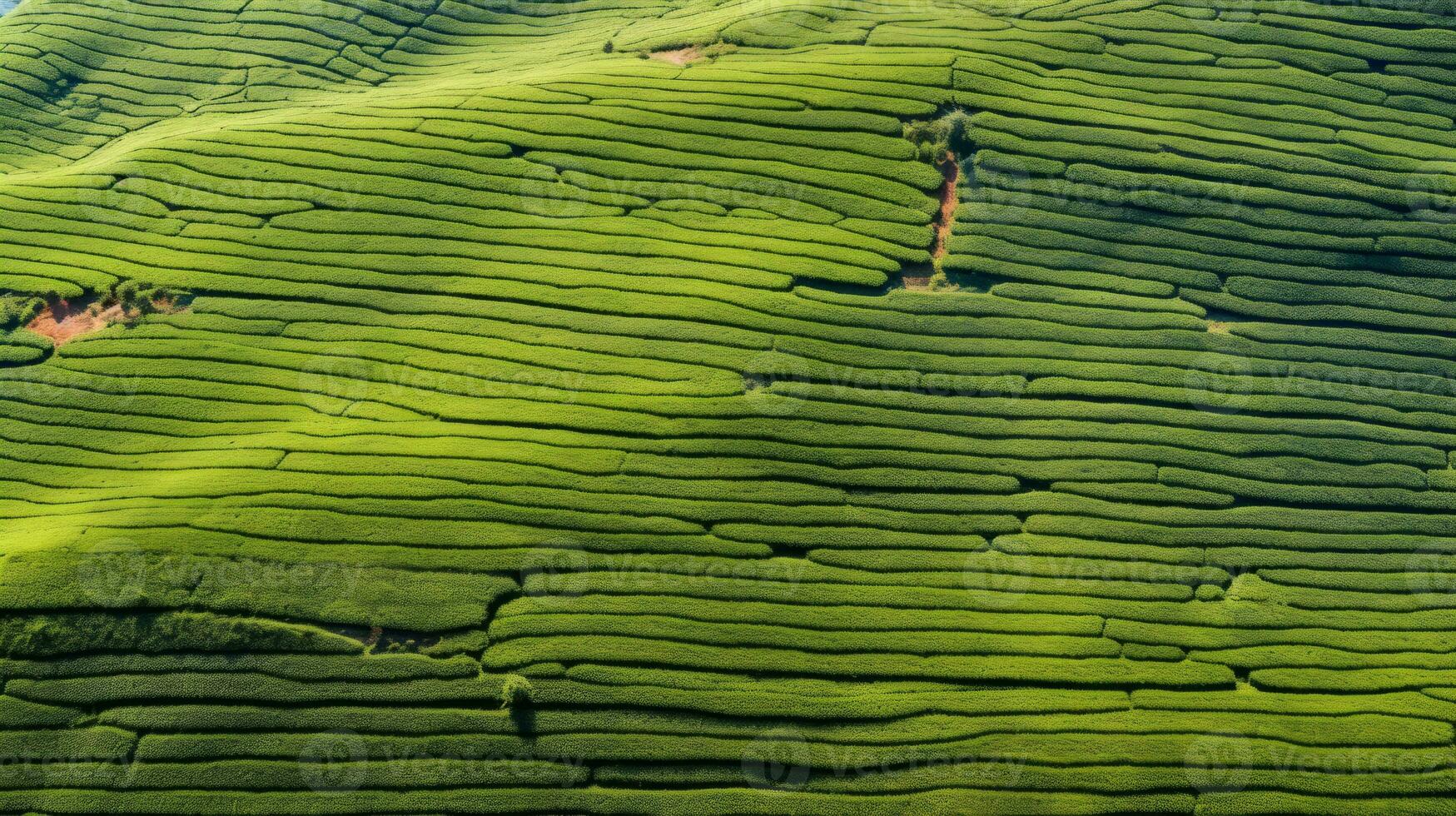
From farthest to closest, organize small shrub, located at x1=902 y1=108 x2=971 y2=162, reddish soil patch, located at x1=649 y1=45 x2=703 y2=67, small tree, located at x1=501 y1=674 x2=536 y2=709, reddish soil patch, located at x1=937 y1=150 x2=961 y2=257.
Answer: reddish soil patch, located at x1=649 y1=45 x2=703 y2=67, small shrub, located at x1=902 y1=108 x2=971 y2=162, reddish soil patch, located at x1=937 y1=150 x2=961 y2=257, small tree, located at x1=501 y1=674 x2=536 y2=709

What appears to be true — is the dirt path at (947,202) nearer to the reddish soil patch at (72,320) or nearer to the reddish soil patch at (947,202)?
the reddish soil patch at (947,202)

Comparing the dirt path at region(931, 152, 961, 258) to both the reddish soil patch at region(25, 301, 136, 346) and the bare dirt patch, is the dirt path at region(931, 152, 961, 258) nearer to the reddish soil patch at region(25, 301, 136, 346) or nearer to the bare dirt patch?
the bare dirt patch

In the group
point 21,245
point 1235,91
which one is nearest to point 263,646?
point 21,245

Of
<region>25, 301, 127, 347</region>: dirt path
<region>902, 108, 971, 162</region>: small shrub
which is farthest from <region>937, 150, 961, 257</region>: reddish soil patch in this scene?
<region>25, 301, 127, 347</region>: dirt path

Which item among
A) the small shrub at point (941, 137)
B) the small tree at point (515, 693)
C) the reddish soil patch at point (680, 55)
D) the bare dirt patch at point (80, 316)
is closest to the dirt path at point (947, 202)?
the small shrub at point (941, 137)

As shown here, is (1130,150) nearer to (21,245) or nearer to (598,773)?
(598,773)
